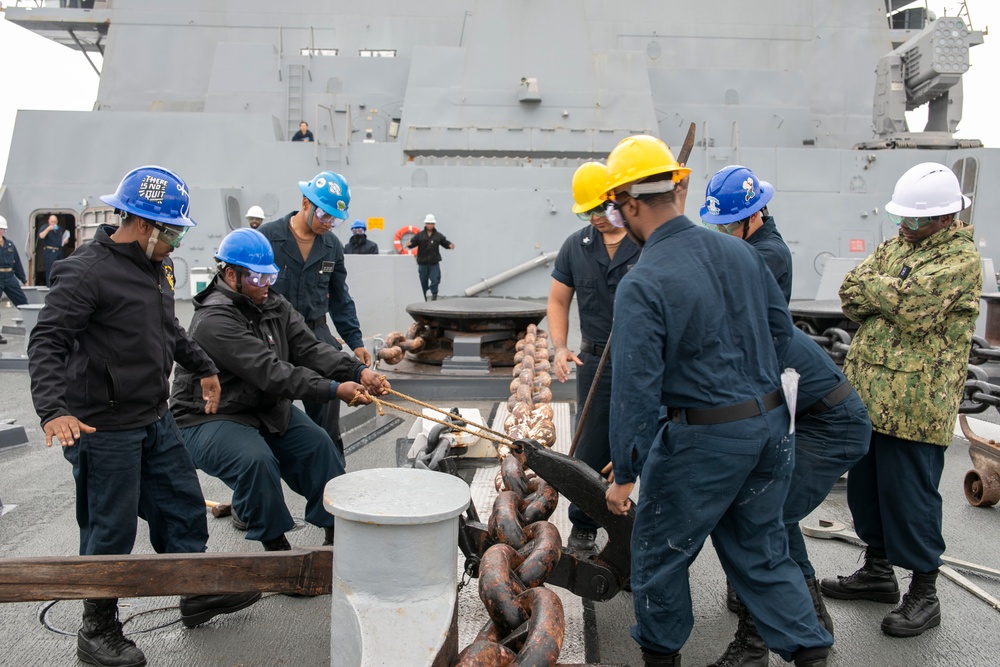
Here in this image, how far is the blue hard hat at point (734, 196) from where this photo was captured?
3002mm

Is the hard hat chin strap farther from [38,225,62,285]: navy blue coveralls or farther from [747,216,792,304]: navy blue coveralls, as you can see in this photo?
[38,225,62,285]: navy blue coveralls

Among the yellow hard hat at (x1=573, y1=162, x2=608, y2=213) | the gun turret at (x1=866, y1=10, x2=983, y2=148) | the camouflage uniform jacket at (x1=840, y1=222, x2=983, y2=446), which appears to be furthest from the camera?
the gun turret at (x1=866, y1=10, x2=983, y2=148)

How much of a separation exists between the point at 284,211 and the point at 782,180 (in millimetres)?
9235

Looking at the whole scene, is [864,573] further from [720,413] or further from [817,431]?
[720,413]

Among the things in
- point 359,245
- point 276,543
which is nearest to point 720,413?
point 276,543

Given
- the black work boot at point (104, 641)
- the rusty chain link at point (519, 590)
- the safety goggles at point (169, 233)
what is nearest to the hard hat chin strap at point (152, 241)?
the safety goggles at point (169, 233)

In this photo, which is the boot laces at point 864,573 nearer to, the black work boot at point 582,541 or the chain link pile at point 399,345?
the black work boot at point 582,541

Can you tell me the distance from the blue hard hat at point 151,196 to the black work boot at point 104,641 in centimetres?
129

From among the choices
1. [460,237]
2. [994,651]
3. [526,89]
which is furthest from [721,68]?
[994,651]

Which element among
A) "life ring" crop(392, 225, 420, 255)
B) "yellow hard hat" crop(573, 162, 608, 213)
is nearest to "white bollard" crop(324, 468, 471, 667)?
"yellow hard hat" crop(573, 162, 608, 213)

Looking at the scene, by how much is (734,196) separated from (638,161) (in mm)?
970

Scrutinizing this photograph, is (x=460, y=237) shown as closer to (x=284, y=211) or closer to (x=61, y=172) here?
(x=284, y=211)

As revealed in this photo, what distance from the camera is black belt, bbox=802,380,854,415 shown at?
2.72 m

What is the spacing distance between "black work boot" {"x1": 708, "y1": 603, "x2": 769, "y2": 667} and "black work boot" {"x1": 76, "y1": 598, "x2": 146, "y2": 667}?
6.18 feet
